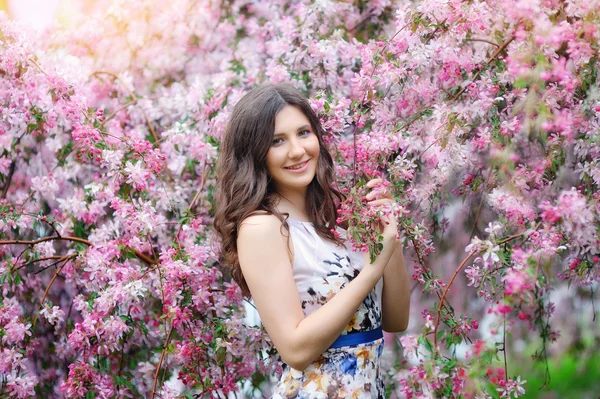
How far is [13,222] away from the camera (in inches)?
98.4

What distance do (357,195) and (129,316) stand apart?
1.04 m

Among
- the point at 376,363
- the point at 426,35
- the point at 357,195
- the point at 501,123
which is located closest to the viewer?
the point at 357,195

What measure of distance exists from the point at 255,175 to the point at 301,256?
0.27 meters

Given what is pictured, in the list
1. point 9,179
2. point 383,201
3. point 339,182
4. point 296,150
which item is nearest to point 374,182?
point 383,201

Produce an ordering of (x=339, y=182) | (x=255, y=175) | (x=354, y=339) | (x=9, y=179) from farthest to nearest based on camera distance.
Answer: (x=9, y=179) < (x=339, y=182) < (x=255, y=175) < (x=354, y=339)

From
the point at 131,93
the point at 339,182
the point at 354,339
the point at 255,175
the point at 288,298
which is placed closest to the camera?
the point at 288,298

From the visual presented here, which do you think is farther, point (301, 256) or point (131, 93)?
point (131, 93)

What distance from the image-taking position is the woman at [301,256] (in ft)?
5.96

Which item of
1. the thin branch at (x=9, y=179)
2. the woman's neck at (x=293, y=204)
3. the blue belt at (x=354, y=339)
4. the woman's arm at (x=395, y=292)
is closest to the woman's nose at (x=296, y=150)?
the woman's neck at (x=293, y=204)

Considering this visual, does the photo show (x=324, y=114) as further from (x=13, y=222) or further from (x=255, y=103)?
(x=13, y=222)

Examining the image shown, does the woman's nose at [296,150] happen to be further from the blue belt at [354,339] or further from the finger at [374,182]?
the blue belt at [354,339]

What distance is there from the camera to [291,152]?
6.53 feet

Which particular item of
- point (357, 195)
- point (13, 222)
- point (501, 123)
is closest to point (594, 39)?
point (501, 123)

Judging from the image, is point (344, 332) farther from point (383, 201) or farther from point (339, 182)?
point (339, 182)
